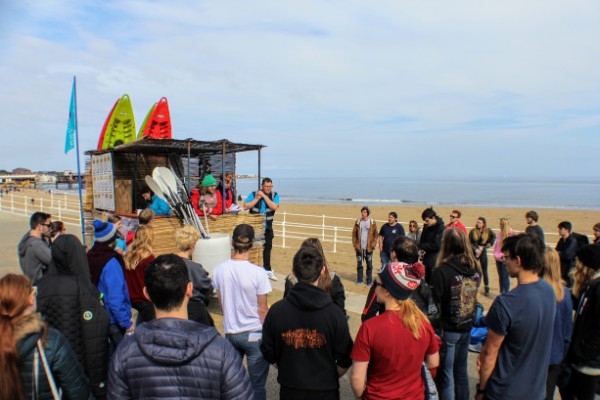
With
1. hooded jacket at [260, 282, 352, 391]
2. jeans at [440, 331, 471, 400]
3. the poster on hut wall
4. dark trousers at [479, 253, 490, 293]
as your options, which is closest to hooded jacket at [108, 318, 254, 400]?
hooded jacket at [260, 282, 352, 391]

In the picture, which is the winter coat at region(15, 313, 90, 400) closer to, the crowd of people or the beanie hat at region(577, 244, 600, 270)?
the crowd of people

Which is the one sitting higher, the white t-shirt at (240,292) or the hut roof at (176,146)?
the hut roof at (176,146)

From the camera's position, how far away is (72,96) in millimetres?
9031

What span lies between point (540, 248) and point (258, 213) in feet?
17.3

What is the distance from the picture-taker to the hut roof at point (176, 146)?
6.68 m

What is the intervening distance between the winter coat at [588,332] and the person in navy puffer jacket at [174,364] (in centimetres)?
249

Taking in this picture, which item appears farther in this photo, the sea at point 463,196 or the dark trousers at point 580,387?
the sea at point 463,196

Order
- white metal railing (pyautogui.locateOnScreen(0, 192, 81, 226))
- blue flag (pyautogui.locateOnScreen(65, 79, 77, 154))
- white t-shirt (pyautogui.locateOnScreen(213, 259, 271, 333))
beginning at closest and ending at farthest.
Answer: white t-shirt (pyautogui.locateOnScreen(213, 259, 271, 333)) < blue flag (pyautogui.locateOnScreen(65, 79, 77, 154)) < white metal railing (pyautogui.locateOnScreen(0, 192, 81, 226))

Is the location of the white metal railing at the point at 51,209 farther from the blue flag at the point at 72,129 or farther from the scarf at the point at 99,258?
the scarf at the point at 99,258

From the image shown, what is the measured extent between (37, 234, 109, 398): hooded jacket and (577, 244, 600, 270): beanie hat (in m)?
3.54

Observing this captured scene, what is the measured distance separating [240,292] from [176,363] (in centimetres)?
153

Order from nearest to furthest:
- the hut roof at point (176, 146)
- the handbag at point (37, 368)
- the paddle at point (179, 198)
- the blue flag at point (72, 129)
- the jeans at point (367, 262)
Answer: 1. the handbag at point (37, 368)
2. the paddle at point (179, 198)
3. the hut roof at point (176, 146)
4. the jeans at point (367, 262)
5. the blue flag at point (72, 129)

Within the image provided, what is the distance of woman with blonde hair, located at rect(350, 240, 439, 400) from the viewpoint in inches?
86.6

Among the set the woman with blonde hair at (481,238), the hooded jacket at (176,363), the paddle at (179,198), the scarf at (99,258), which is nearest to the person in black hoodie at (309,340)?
the hooded jacket at (176,363)
